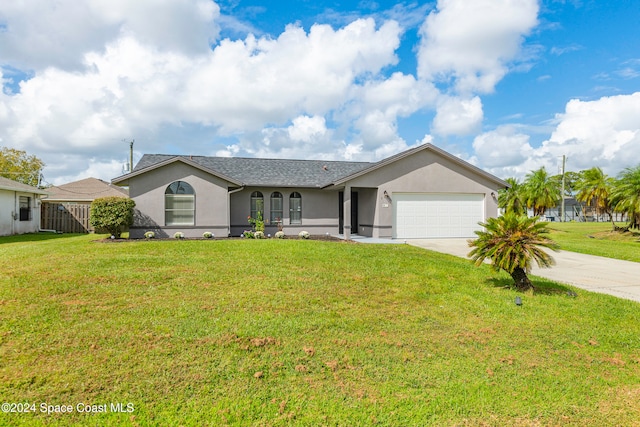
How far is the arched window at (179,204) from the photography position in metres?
16.1

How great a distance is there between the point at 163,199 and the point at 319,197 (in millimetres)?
7880

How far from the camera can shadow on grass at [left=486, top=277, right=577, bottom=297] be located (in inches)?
303

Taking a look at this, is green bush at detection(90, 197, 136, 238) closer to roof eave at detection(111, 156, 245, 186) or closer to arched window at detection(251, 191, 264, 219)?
roof eave at detection(111, 156, 245, 186)

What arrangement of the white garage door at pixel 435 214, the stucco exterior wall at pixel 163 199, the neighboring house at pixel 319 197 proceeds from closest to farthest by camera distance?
the stucco exterior wall at pixel 163 199
the neighboring house at pixel 319 197
the white garage door at pixel 435 214

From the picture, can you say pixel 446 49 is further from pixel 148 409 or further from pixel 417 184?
→ pixel 148 409

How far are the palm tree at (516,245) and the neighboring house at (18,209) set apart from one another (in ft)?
73.1

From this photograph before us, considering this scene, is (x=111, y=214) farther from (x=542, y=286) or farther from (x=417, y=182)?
(x=542, y=286)

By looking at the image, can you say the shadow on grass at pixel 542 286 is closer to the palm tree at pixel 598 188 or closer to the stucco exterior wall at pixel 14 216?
the palm tree at pixel 598 188

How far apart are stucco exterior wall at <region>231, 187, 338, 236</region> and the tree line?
8822mm

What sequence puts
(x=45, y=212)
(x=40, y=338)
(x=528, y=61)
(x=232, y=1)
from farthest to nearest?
(x=45, y=212) → (x=528, y=61) → (x=232, y=1) → (x=40, y=338)

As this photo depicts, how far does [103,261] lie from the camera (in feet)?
29.7

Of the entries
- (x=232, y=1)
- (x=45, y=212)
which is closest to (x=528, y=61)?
(x=232, y=1)

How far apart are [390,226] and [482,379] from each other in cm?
1348

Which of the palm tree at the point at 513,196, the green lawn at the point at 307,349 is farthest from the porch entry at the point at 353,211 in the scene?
the palm tree at the point at 513,196
